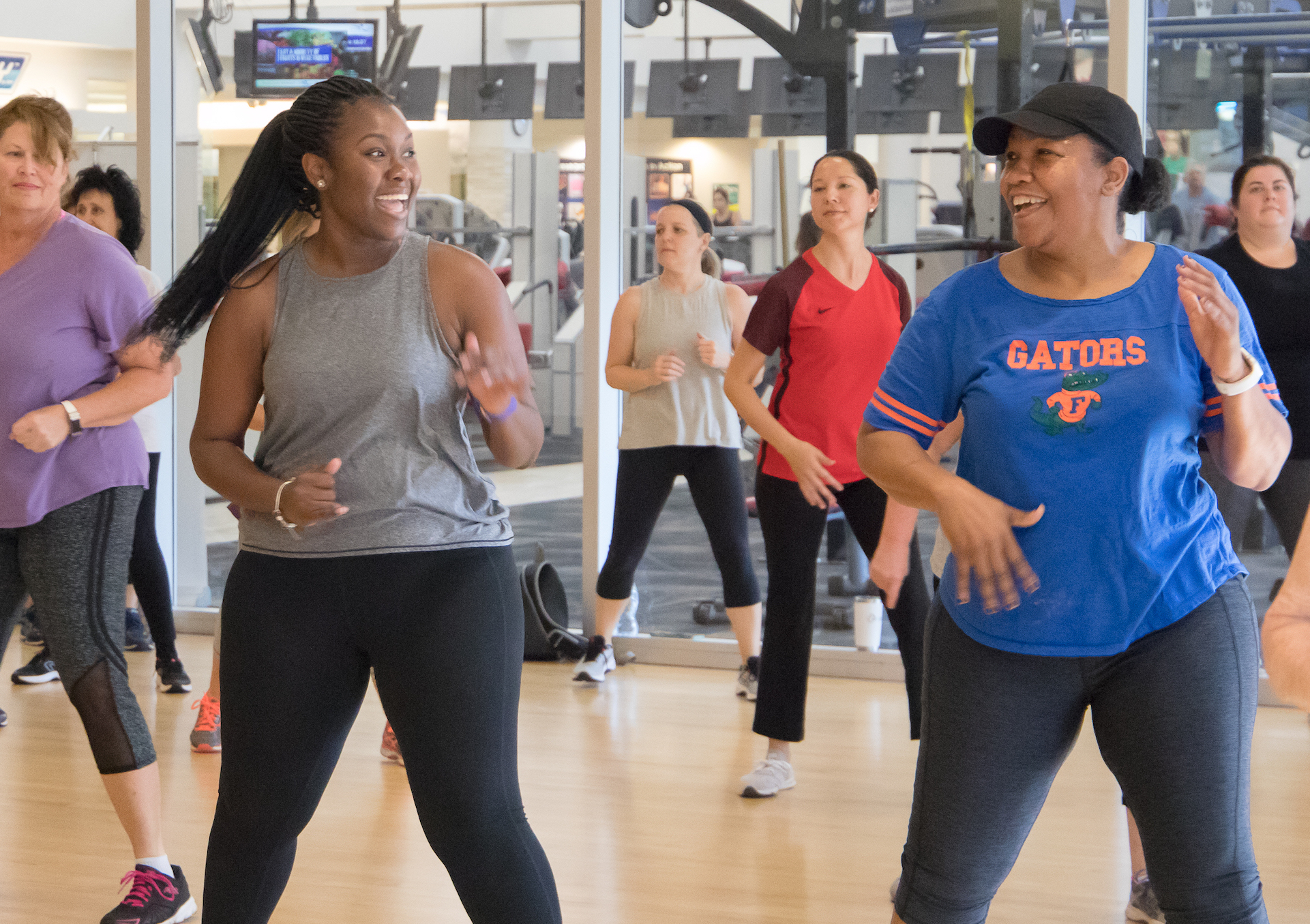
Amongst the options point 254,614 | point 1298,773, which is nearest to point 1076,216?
point 254,614

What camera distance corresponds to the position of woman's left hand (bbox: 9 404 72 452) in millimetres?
2447

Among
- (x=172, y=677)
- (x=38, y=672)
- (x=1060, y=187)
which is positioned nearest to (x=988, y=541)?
(x=1060, y=187)

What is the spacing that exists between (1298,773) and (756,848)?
1637 mm

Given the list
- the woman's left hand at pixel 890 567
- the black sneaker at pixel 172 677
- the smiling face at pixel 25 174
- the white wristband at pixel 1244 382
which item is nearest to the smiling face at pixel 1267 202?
the woman's left hand at pixel 890 567

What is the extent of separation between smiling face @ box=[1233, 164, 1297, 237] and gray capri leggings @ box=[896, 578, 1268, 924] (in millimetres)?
2512

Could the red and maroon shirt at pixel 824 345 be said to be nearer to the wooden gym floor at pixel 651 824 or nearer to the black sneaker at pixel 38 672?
the wooden gym floor at pixel 651 824

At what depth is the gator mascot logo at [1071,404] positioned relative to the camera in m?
1.70

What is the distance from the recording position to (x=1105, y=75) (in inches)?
186

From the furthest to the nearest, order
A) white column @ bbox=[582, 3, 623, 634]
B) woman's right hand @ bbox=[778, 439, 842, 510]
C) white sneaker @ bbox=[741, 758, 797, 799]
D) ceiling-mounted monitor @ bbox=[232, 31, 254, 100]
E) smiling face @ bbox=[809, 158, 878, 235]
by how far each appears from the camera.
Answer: ceiling-mounted monitor @ bbox=[232, 31, 254, 100], white column @ bbox=[582, 3, 623, 634], white sneaker @ bbox=[741, 758, 797, 799], smiling face @ bbox=[809, 158, 878, 235], woman's right hand @ bbox=[778, 439, 842, 510]

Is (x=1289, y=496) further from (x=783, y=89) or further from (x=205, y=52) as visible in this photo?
(x=205, y=52)

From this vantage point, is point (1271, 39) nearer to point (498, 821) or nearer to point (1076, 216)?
point (1076, 216)

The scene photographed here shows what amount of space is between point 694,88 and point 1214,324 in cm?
387

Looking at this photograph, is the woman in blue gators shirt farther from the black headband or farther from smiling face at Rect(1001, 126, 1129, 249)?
the black headband

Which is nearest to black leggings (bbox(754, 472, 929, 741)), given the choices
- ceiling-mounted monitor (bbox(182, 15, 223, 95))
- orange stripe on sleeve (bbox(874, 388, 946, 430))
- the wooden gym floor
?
the wooden gym floor
